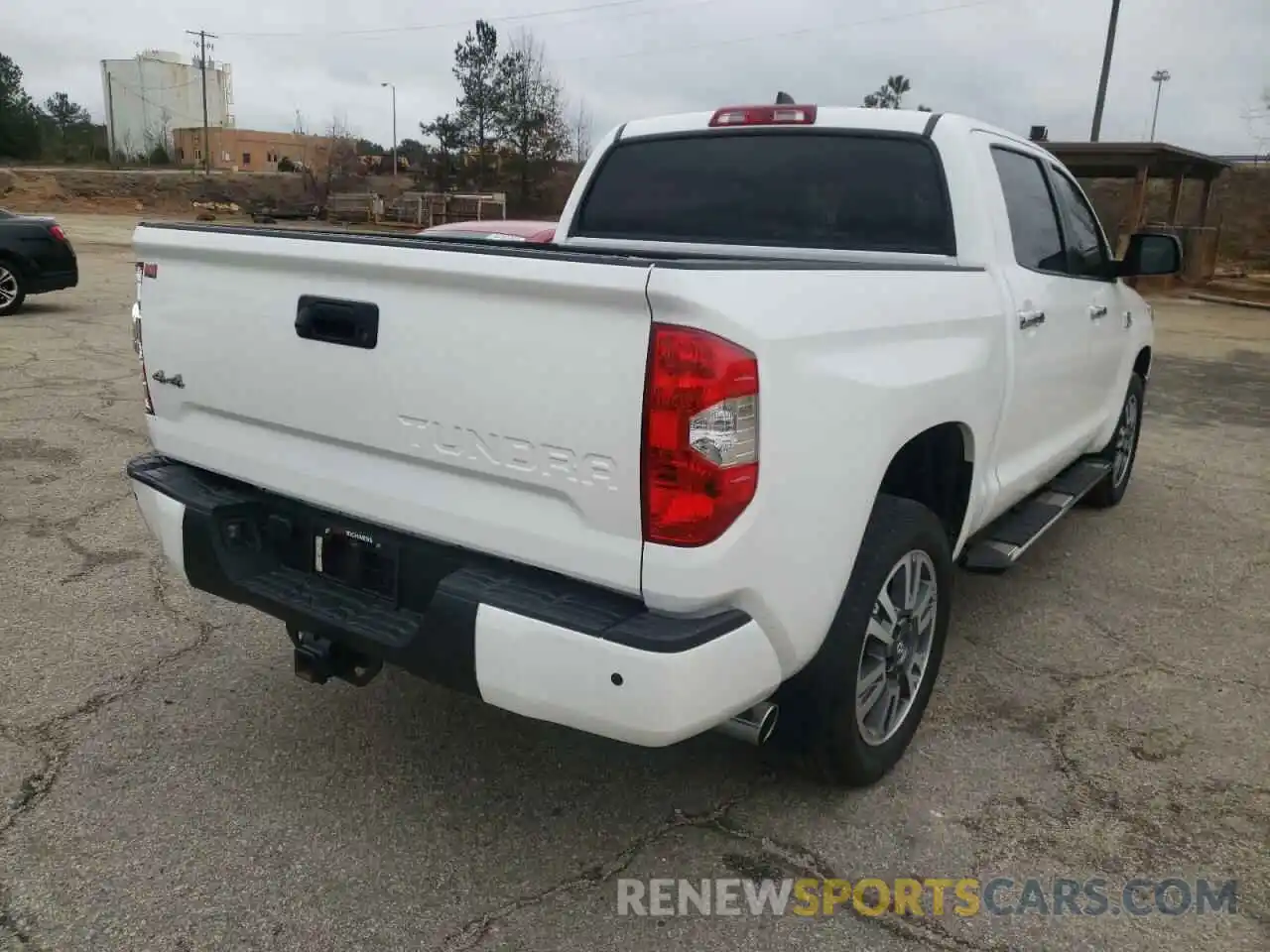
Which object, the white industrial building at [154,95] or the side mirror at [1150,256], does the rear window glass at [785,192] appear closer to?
the side mirror at [1150,256]

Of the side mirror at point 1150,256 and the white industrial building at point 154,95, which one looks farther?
the white industrial building at point 154,95

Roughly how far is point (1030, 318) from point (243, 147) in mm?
96306

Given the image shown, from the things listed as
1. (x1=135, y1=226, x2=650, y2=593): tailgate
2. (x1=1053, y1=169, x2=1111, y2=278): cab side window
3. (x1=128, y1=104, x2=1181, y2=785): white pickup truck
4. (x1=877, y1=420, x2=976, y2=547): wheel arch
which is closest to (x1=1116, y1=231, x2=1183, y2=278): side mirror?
(x1=1053, y1=169, x2=1111, y2=278): cab side window

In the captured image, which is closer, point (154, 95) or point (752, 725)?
point (752, 725)

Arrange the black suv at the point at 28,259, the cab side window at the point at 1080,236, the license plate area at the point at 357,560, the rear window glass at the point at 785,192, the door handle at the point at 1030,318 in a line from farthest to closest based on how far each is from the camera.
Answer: the black suv at the point at 28,259
the cab side window at the point at 1080,236
the rear window glass at the point at 785,192
the door handle at the point at 1030,318
the license plate area at the point at 357,560

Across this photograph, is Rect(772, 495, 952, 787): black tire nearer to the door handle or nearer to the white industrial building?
the door handle

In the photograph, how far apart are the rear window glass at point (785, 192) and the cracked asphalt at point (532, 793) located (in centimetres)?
167

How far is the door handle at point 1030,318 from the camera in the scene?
3.52m

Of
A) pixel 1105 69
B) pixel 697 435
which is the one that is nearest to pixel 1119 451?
pixel 697 435

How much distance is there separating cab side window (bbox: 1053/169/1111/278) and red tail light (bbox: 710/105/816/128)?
1.32m

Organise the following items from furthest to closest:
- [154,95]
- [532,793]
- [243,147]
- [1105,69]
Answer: [154,95], [243,147], [1105,69], [532,793]

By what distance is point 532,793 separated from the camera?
298 cm

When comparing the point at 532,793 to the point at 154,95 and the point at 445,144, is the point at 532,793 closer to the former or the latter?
the point at 445,144

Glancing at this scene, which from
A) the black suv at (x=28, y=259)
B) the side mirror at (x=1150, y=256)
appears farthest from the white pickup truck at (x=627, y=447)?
the black suv at (x=28, y=259)
